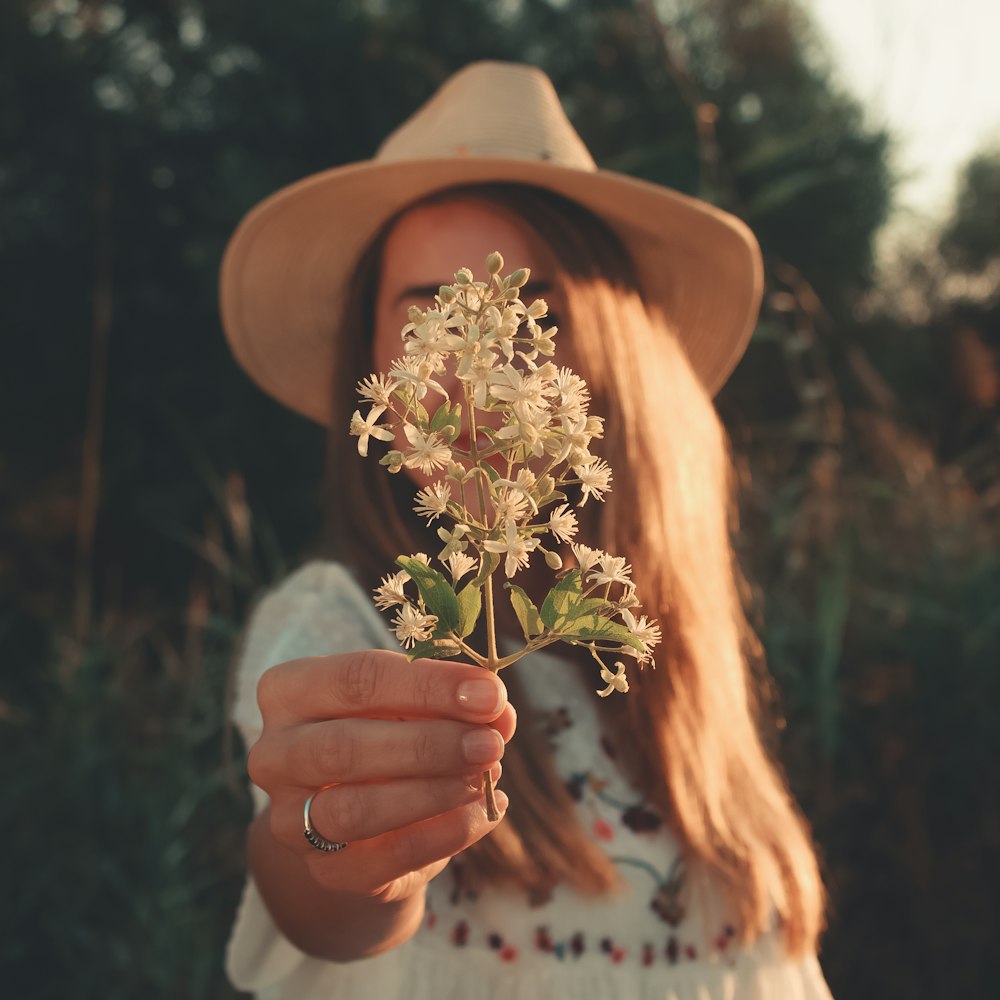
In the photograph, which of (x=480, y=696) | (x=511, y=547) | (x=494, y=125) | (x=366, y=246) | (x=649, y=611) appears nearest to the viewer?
(x=511, y=547)

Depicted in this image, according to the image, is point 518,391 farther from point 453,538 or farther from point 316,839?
point 316,839

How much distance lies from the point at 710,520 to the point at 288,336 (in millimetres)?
963

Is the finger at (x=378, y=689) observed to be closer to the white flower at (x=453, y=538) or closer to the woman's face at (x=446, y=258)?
the white flower at (x=453, y=538)

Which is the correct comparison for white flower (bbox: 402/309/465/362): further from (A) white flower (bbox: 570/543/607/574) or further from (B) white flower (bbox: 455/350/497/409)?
(A) white flower (bbox: 570/543/607/574)

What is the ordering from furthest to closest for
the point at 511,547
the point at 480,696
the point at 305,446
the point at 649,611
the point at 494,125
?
1. the point at 305,446
2. the point at 494,125
3. the point at 649,611
4. the point at 480,696
5. the point at 511,547

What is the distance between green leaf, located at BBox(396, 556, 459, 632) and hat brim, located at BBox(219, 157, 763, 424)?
99cm

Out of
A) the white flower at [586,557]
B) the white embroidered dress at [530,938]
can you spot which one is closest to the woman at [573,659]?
the white embroidered dress at [530,938]

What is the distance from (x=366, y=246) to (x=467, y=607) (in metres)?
1.29

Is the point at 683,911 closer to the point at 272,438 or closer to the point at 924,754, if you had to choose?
the point at 924,754

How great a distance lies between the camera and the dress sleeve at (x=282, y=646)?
1.41 meters

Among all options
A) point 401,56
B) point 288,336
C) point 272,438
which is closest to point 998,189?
point 401,56

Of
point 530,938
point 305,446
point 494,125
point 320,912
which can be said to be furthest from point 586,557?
point 305,446

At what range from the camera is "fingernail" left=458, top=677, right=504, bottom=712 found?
740 mm

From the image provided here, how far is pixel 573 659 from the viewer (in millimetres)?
1708
